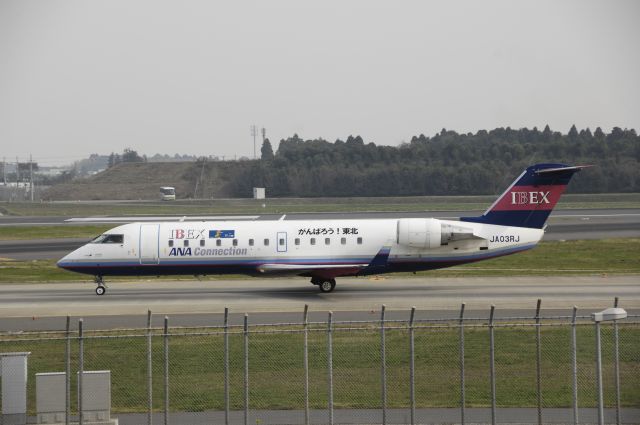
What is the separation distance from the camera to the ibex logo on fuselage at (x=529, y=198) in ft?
107

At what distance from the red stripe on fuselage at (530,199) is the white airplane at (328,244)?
0.04 meters

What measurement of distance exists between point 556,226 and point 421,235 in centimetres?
3184

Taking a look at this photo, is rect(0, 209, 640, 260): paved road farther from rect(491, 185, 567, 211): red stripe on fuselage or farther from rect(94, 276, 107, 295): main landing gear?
rect(491, 185, 567, 211): red stripe on fuselage

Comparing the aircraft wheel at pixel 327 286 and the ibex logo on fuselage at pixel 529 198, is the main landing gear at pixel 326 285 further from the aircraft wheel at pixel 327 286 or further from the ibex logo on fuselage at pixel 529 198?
the ibex logo on fuselage at pixel 529 198

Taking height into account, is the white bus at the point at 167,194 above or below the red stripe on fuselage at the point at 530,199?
above

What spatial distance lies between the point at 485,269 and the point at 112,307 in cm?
1895

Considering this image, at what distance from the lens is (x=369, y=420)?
16.3m

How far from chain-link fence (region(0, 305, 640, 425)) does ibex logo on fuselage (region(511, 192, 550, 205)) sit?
10543 millimetres

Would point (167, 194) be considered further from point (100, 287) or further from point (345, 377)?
point (345, 377)

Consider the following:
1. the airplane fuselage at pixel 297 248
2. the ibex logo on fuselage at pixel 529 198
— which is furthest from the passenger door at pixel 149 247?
the ibex logo on fuselage at pixel 529 198

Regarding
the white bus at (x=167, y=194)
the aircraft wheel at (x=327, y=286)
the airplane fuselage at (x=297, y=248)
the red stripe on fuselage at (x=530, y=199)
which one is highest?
the white bus at (x=167, y=194)

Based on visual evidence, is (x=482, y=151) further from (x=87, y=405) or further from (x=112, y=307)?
(x=87, y=405)

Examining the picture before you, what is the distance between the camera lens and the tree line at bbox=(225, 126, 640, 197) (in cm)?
10006

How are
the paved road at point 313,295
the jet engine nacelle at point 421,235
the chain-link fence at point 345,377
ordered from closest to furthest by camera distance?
1. the chain-link fence at point 345,377
2. the paved road at point 313,295
3. the jet engine nacelle at point 421,235
